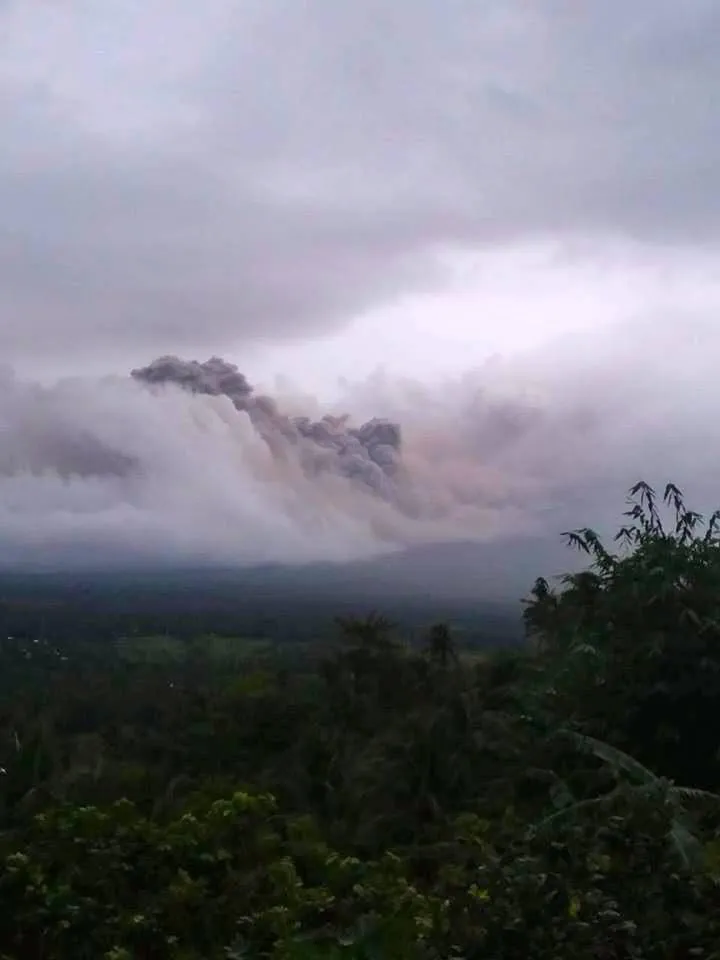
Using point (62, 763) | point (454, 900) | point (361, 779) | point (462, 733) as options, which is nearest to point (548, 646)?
point (462, 733)

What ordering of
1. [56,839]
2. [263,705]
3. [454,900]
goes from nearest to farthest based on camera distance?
[454,900] < [56,839] < [263,705]

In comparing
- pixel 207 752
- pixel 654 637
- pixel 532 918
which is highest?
pixel 654 637

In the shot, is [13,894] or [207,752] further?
[207,752]

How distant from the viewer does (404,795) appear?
6.85 metres

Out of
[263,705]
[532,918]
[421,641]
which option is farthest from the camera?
[421,641]

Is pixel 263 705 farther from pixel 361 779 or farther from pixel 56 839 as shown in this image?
pixel 56 839

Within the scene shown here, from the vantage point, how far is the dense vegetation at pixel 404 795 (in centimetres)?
347

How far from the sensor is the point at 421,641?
42.9ft

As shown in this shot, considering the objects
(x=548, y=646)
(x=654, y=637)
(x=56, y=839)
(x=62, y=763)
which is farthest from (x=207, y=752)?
(x=56, y=839)

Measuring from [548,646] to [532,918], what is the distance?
192 inches

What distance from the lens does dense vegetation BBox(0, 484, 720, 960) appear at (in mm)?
3471

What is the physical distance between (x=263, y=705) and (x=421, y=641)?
12.1 feet

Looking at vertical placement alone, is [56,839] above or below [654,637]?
below

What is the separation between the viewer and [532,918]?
3217mm
